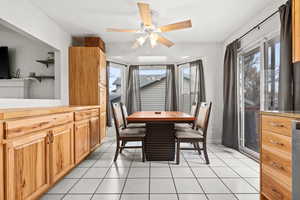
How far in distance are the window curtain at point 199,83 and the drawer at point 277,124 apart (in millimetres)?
2789

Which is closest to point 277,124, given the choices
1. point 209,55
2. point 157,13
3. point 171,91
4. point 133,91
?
point 157,13

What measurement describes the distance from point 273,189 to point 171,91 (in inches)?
147

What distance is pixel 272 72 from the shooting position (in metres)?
2.88

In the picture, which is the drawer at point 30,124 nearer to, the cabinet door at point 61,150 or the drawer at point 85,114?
the cabinet door at point 61,150

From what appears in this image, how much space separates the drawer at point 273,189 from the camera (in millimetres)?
1435

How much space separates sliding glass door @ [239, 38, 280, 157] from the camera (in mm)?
2836

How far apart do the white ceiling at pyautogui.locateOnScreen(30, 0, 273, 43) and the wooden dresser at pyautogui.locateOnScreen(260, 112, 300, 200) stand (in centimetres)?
181

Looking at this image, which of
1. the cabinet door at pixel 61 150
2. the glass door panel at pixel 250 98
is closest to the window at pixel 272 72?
the glass door panel at pixel 250 98

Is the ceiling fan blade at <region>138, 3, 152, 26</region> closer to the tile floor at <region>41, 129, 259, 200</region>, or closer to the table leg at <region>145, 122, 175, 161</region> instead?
the table leg at <region>145, 122, 175, 161</region>

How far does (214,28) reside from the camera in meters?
3.55

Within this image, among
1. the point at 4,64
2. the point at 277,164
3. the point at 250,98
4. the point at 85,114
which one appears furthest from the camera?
the point at 250,98

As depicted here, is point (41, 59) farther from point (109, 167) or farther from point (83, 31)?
point (109, 167)

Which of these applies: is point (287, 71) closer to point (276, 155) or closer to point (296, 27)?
point (296, 27)

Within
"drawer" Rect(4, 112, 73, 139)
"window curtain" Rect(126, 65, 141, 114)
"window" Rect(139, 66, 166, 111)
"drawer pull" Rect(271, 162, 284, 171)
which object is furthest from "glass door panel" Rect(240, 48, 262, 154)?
"drawer" Rect(4, 112, 73, 139)
